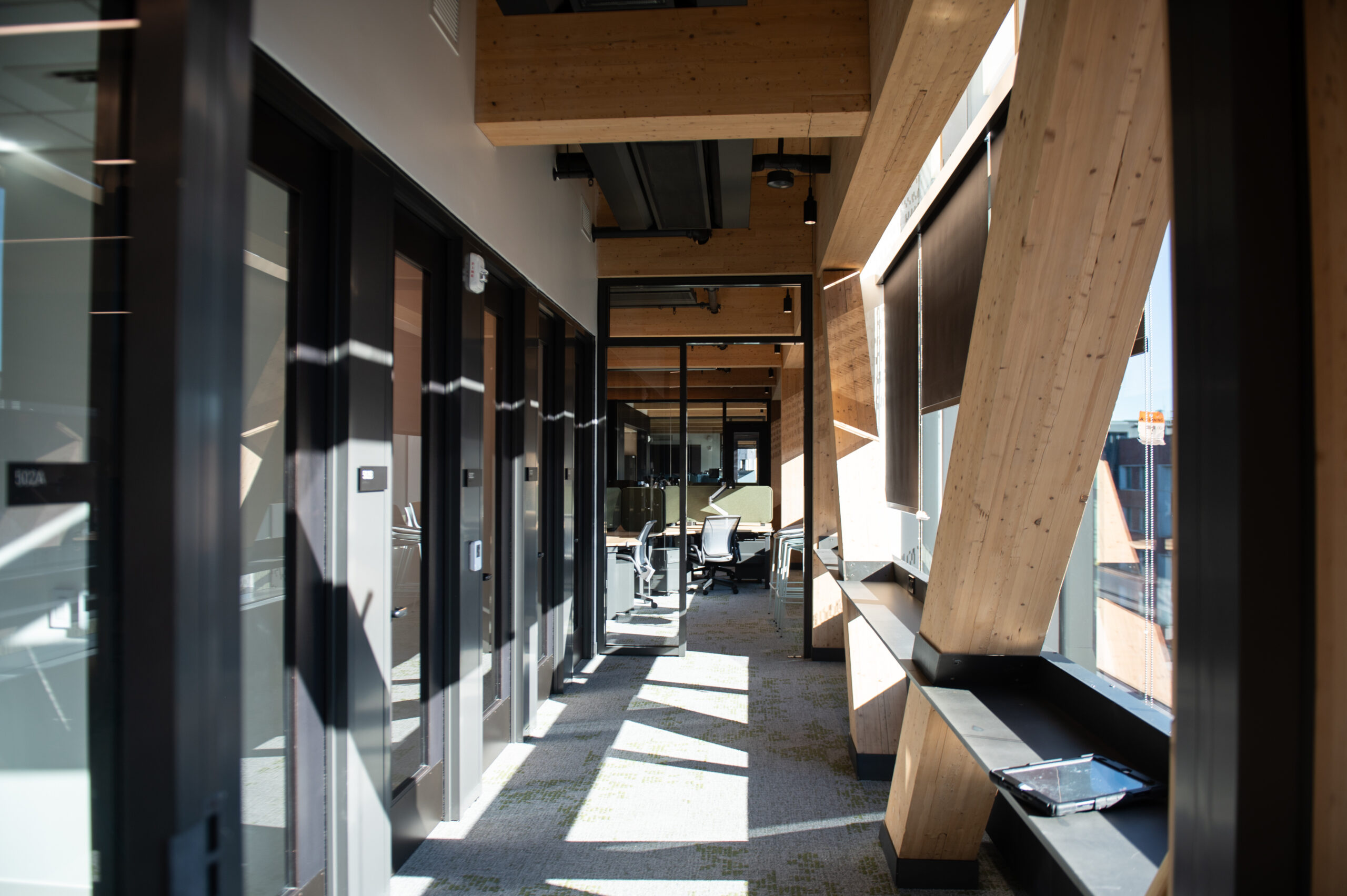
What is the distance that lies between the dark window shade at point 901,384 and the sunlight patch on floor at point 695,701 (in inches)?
70.5

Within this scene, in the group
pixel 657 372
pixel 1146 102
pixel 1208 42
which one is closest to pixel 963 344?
pixel 1146 102

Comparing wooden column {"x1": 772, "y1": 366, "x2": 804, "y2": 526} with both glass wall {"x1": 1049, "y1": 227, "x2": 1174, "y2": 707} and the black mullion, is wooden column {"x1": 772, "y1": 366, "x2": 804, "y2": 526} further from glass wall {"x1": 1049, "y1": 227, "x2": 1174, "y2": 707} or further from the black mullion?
glass wall {"x1": 1049, "y1": 227, "x2": 1174, "y2": 707}

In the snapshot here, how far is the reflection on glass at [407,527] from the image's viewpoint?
3.02 meters

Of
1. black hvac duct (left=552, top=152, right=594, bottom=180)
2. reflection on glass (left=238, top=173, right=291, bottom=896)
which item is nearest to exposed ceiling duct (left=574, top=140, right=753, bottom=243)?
black hvac duct (left=552, top=152, right=594, bottom=180)

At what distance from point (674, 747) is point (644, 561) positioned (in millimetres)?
3603

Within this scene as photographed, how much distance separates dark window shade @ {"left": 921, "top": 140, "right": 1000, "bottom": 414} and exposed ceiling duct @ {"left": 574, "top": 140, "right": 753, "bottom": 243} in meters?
1.25

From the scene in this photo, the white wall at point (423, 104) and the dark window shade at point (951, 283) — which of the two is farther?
the dark window shade at point (951, 283)

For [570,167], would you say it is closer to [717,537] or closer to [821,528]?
[821,528]

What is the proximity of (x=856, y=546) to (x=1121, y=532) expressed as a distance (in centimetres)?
278

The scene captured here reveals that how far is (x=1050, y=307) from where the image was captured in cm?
166

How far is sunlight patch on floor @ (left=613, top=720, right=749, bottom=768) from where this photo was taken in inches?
165

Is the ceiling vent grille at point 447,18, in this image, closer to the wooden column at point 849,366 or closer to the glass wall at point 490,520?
the glass wall at point 490,520

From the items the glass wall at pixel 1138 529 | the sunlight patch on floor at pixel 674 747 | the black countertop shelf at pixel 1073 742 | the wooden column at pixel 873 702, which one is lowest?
the sunlight patch on floor at pixel 674 747

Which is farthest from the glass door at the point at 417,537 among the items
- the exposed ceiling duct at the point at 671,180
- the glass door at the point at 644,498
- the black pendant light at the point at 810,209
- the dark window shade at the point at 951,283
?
the glass door at the point at 644,498
